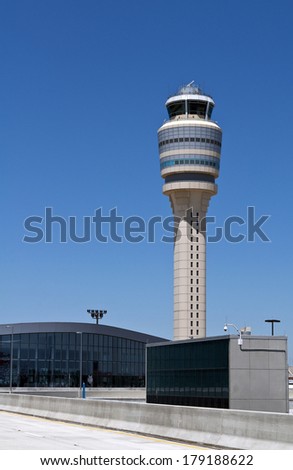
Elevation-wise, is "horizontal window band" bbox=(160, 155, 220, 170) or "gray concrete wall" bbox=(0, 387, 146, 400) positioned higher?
"horizontal window band" bbox=(160, 155, 220, 170)

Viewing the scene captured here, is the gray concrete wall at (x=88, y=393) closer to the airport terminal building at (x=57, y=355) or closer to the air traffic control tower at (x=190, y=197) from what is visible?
the airport terminal building at (x=57, y=355)

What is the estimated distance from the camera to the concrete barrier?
2244 centimetres

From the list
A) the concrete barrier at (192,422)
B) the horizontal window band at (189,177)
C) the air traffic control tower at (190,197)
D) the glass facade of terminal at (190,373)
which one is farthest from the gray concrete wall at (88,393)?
the concrete barrier at (192,422)

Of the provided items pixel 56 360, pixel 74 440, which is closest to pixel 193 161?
pixel 56 360

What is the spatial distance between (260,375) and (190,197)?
3975 inches

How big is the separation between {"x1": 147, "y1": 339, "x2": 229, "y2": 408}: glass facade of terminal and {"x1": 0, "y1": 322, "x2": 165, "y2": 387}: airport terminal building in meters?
37.1

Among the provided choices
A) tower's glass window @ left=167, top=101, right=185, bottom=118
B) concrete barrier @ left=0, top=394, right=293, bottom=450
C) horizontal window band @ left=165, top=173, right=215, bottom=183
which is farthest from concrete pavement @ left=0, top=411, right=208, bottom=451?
tower's glass window @ left=167, top=101, right=185, bottom=118

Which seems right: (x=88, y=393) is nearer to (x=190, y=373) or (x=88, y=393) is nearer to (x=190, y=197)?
(x=190, y=373)

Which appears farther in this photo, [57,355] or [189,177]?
[189,177]

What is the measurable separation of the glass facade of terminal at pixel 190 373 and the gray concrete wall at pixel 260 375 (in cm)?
90

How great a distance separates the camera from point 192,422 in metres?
27.2

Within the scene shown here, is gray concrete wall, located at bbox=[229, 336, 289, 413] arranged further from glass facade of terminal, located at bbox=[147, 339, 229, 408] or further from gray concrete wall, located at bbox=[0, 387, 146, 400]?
gray concrete wall, located at bbox=[0, 387, 146, 400]

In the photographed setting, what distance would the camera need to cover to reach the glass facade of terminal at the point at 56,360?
114 meters
